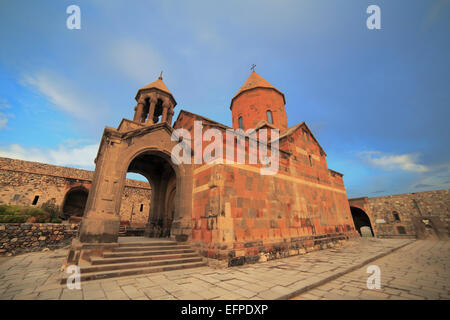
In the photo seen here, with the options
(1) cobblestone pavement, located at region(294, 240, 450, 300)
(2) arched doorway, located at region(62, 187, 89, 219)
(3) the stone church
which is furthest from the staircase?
(2) arched doorway, located at region(62, 187, 89, 219)

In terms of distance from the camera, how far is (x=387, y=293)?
3.12 m

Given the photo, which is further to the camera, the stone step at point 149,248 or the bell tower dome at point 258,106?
the bell tower dome at point 258,106

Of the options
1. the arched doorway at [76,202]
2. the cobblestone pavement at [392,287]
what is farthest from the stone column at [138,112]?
the arched doorway at [76,202]

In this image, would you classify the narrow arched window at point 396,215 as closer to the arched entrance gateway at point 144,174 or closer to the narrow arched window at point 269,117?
the narrow arched window at point 269,117

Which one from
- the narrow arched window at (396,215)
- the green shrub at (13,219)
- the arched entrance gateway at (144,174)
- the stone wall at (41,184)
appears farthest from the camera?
the narrow arched window at (396,215)

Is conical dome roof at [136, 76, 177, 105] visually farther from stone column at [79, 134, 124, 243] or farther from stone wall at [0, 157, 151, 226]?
stone wall at [0, 157, 151, 226]

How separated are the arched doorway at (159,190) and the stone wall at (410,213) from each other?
2288cm

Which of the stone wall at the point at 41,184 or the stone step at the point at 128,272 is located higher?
the stone wall at the point at 41,184

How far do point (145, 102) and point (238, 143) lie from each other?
6654 millimetres

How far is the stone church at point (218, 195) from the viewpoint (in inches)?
234

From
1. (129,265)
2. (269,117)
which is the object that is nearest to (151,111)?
(129,265)

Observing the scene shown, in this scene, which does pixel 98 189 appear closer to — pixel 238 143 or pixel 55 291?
pixel 55 291

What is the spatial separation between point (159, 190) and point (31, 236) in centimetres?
651

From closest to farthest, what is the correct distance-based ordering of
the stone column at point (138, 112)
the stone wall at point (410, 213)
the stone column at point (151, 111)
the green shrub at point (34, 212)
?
the stone column at point (151, 111) → the stone column at point (138, 112) → the green shrub at point (34, 212) → the stone wall at point (410, 213)
